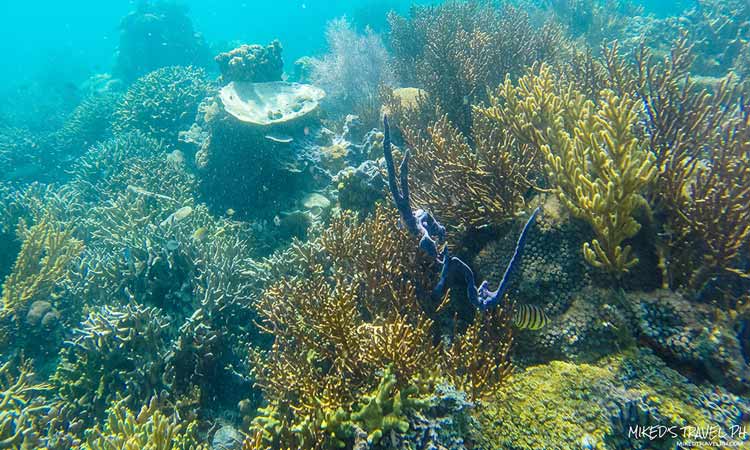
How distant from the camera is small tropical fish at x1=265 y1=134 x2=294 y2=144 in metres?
6.11

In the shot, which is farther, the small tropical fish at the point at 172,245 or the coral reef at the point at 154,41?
the coral reef at the point at 154,41

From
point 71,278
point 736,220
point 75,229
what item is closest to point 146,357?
point 71,278

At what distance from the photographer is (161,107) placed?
10.1m

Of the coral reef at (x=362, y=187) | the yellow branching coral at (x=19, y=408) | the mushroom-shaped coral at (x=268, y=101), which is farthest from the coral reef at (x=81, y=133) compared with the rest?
the coral reef at (x=362, y=187)

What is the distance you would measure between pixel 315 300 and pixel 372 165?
2529 mm

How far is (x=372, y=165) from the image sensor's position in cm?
529

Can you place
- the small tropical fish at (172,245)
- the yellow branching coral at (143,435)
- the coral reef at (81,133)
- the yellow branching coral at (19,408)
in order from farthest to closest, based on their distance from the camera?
1. the coral reef at (81,133)
2. the small tropical fish at (172,245)
3. the yellow branching coral at (19,408)
4. the yellow branching coral at (143,435)

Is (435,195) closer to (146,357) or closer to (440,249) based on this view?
(440,249)

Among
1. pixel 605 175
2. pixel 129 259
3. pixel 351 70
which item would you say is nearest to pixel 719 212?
pixel 605 175

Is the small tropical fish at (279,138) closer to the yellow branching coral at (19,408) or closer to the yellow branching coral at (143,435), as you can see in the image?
the yellow branching coral at (143,435)

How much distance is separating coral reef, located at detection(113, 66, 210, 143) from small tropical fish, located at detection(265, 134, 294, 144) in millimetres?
5178

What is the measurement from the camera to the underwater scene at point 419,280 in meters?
2.56

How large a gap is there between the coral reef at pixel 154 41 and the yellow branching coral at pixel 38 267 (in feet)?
47.3

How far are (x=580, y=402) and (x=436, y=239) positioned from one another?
5.64 ft
